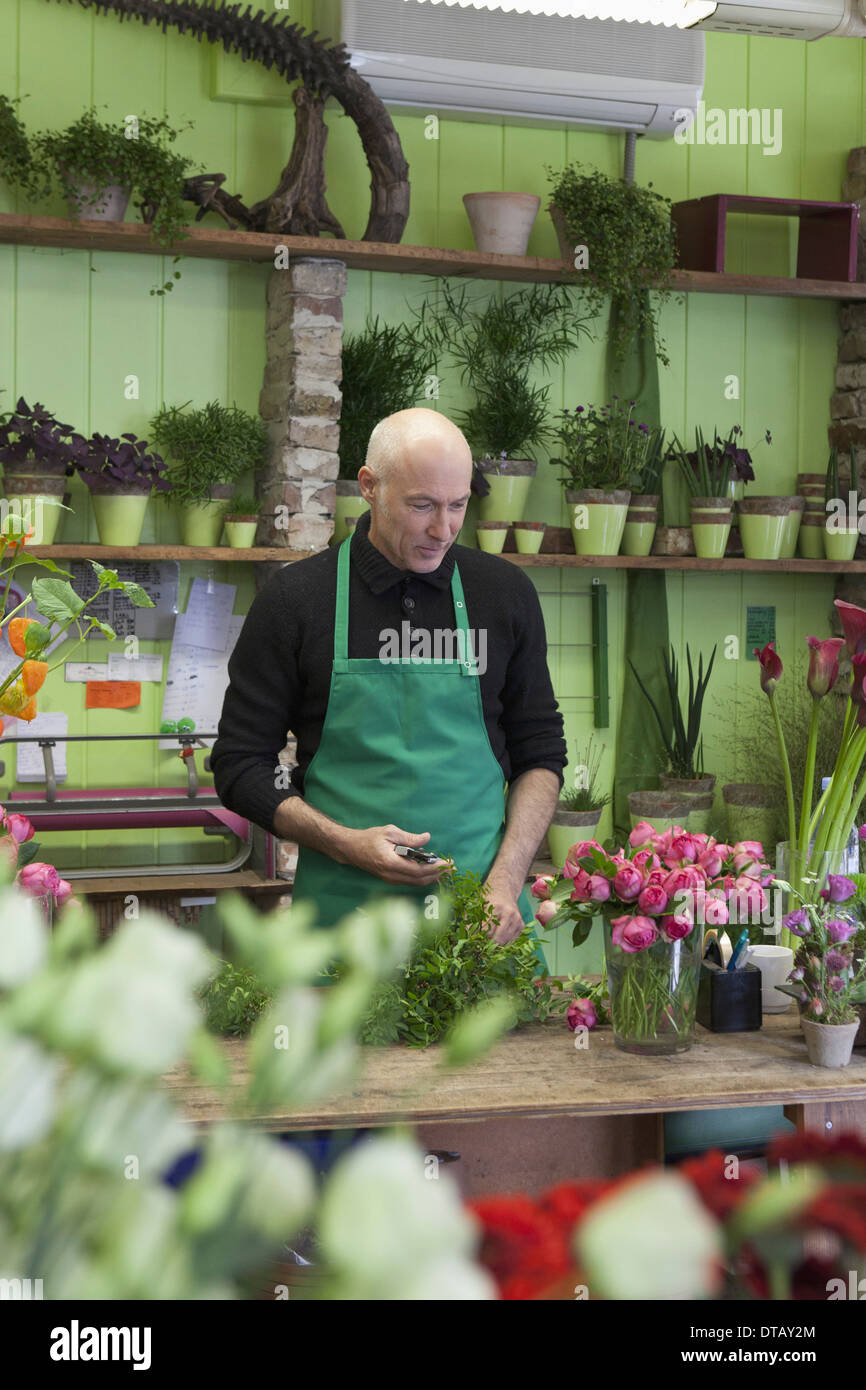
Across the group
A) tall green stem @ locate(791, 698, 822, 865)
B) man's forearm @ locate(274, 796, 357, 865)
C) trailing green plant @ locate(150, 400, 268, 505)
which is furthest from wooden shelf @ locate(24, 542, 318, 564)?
tall green stem @ locate(791, 698, 822, 865)

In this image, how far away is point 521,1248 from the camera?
0.50 meters

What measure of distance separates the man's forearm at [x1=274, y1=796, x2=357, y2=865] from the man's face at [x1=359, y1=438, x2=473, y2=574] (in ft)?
1.49

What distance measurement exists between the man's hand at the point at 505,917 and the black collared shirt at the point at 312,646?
26cm

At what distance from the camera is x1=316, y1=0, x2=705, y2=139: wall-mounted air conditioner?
12.3ft

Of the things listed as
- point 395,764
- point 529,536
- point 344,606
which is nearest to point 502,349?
point 529,536

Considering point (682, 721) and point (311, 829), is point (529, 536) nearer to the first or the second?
point (682, 721)

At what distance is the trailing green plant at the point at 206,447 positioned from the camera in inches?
150

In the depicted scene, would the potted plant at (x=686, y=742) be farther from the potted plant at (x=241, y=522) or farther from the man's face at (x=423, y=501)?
the man's face at (x=423, y=501)

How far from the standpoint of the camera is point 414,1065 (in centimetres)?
172

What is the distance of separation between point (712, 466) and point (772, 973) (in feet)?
8.04

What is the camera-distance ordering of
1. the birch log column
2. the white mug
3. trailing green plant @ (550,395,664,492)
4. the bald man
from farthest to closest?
trailing green plant @ (550,395,664,492) → the birch log column → the bald man → the white mug

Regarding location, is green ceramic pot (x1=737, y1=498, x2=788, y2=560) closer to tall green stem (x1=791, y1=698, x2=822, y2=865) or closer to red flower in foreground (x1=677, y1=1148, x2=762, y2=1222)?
tall green stem (x1=791, y1=698, x2=822, y2=865)

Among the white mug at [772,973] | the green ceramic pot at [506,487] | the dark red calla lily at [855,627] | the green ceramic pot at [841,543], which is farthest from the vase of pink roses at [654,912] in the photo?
the green ceramic pot at [841,543]

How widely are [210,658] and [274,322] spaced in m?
0.94
